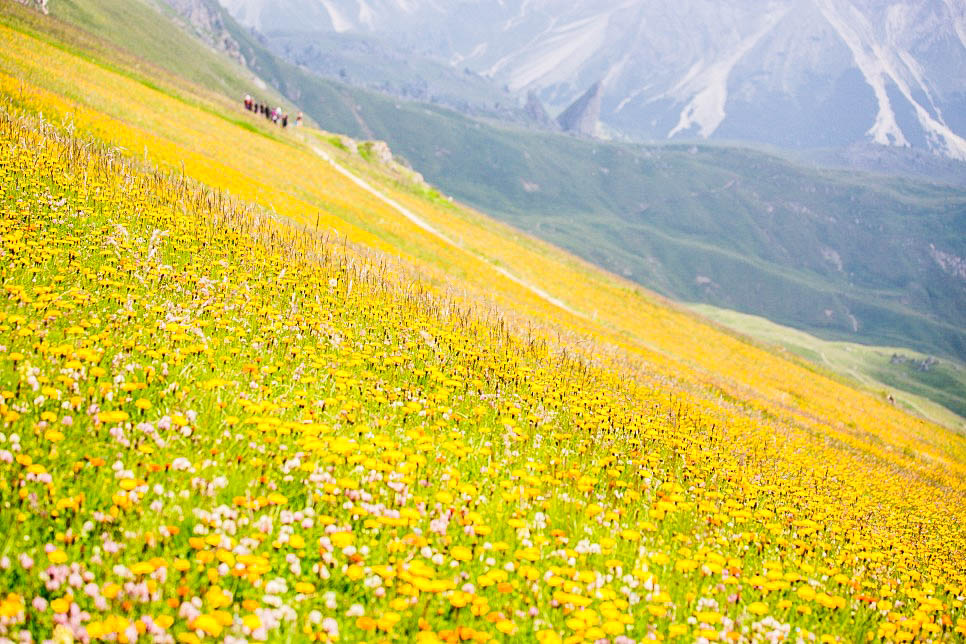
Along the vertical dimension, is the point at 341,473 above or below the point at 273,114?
below

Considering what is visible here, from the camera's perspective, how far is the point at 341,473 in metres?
6.97

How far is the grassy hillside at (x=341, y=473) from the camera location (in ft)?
16.9

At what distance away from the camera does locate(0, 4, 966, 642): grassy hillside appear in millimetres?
5156

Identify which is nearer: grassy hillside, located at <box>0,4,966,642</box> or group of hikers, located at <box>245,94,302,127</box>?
grassy hillside, located at <box>0,4,966,642</box>

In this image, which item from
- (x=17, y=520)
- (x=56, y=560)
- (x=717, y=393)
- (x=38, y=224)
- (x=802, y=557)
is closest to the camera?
(x=56, y=560)

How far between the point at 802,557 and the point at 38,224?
41.1 ft

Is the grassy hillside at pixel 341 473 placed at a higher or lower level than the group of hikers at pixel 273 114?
lower

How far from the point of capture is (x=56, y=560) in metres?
4.48

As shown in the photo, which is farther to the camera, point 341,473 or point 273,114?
point 273,114

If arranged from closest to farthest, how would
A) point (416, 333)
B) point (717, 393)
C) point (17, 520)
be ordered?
point (17, 520)
point (416, 333)
point (717, 393)

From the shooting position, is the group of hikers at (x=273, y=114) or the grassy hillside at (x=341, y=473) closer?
the grassy hillside at (x=341, y=473)

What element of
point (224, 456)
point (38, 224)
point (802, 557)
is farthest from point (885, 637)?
point (38, 224)

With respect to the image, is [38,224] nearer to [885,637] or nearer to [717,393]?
[885,637]

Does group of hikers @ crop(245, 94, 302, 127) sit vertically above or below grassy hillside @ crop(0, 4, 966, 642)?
above
